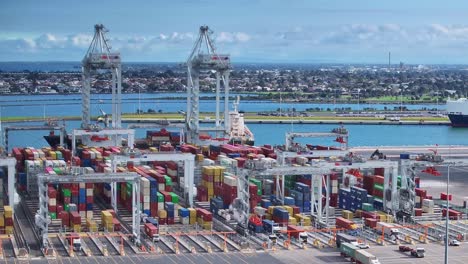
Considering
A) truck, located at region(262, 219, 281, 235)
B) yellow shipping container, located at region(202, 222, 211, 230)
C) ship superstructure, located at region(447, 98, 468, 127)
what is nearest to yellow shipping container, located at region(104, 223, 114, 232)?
yellow shipping container, located at region(202, 222, 211, 230)

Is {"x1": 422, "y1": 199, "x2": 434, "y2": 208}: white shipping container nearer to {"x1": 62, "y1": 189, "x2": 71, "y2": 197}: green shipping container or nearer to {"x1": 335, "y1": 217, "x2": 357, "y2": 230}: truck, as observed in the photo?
{"x1": 335, "y1": 217, "x2": 357, "y2": 230}: truck

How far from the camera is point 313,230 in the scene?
88.0 ft

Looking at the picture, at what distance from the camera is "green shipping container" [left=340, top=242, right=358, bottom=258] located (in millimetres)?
22922

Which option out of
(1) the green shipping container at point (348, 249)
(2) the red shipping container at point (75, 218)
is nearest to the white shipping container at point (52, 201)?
(2) the red shipping container at point (75, 218)

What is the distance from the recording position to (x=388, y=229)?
26.5 meters

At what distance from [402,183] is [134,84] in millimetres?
121716

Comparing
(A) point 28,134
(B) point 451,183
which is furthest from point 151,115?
(B) point 451,183

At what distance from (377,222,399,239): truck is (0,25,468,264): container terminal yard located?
0.12 feet

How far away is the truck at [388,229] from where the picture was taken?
2608 cm

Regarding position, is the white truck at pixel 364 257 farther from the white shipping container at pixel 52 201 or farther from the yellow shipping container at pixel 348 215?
the white shipping container at pixel 52 201

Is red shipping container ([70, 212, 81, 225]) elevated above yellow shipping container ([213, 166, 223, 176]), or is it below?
below

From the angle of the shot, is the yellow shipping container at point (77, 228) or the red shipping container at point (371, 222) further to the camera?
the red shipping container at point (371, 222)

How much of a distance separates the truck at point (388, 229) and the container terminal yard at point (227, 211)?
4 centimetres

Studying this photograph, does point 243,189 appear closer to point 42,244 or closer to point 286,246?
point 286,246
